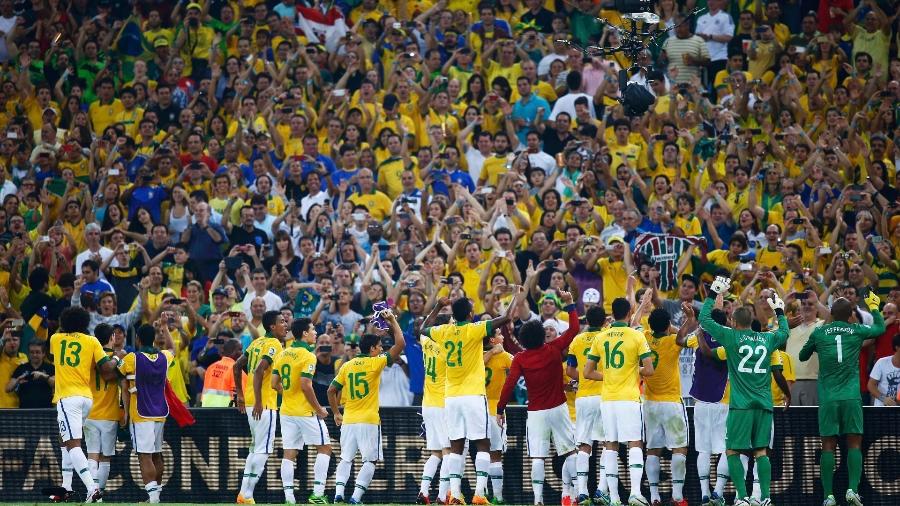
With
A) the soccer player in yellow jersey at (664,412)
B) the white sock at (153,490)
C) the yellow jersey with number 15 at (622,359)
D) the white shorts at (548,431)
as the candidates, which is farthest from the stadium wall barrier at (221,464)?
the yellow jersey with number 15 at (622,359)

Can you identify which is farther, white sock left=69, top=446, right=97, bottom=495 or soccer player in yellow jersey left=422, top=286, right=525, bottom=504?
white sock left=69, top=446, right=97, bottom=495

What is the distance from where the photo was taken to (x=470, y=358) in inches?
687

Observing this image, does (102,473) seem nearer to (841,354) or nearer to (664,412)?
(664,412)

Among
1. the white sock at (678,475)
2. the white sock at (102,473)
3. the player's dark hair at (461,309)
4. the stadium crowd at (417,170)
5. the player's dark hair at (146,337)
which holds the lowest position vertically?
the white sock at (678,475)

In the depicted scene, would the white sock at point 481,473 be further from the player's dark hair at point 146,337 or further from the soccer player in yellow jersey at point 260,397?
the player's dark hair at point 146,337

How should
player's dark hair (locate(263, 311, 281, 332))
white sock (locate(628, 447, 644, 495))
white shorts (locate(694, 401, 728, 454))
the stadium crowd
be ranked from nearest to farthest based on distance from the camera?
white sock (locate(628, 447, 644, 495)), white shorts (locate(694, 401, 728, 454)), player's dark hair (locate(263, 311, 281, 332)), the stadium crowd

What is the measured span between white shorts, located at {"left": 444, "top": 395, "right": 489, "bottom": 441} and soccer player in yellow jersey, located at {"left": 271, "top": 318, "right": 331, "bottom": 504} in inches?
61.7

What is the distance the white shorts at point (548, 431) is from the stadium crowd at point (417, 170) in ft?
3.85

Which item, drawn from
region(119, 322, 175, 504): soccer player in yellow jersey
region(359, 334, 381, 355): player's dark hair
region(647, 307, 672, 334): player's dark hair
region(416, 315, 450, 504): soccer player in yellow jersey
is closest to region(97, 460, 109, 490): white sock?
region(119, 322, 175, 504): soccer player in yellow jersey

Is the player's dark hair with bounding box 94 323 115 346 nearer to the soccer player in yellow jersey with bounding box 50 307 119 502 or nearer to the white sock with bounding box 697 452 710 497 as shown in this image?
the soccer player in yellow jersey with bounding box 50 307 119 502

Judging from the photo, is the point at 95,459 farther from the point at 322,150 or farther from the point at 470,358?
the point at 322,150

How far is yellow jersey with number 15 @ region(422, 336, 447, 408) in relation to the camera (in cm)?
1775

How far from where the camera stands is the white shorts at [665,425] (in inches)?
685

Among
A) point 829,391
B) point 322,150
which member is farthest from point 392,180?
point 829,391
